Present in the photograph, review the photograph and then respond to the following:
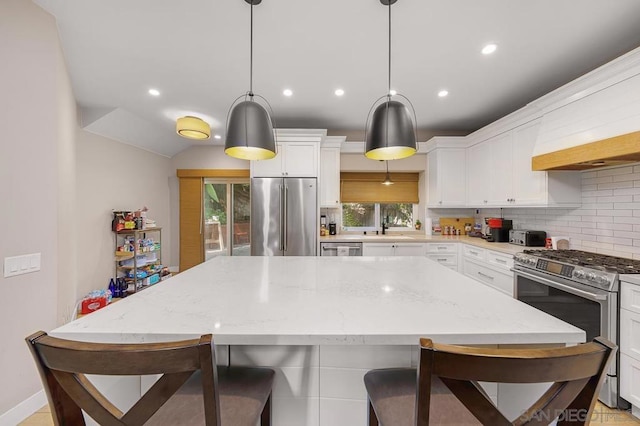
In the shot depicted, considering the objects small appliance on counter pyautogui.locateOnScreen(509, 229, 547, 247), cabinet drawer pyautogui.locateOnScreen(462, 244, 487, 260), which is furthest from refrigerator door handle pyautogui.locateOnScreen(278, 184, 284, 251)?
small appliance on counter pyautogui.locateOnScreen(509, 229, 547, 247)

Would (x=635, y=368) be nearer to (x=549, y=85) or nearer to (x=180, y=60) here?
(x=549, y=85)

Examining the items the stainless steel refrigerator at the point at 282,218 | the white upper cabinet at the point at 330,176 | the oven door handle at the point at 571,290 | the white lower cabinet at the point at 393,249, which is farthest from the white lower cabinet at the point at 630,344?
the white upper cabinet at the point at 330,176

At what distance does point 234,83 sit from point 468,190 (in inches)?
135

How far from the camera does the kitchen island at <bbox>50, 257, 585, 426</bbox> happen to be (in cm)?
83

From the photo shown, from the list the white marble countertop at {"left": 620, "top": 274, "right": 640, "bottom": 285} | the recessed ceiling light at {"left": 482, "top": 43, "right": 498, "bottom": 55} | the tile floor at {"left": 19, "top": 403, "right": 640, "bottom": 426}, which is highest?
the recessed ceiling light at {"left": 482, "top": 43, "right": 498, "bottom": 55}

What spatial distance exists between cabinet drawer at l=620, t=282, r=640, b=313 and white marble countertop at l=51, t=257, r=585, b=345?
3.75 feet

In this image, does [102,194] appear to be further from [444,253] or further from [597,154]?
[597,154]

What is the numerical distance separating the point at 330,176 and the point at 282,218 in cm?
99

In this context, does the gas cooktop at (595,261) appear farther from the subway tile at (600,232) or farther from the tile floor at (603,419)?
the tile floor at (603,419)

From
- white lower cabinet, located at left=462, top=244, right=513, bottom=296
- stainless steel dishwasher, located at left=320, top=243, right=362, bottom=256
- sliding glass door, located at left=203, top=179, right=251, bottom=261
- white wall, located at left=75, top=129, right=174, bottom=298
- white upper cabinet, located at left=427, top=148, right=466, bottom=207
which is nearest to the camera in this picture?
white lower cabinet, located at left=462, top=244, right=513, bottom=296

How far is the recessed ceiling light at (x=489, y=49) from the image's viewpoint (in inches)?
82.6

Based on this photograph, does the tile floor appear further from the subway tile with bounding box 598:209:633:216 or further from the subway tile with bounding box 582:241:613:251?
the subway tile with bounding box 598:209:633:216

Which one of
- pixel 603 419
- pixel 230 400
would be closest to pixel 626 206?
pixel 603 419

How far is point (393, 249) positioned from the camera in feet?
11.8
